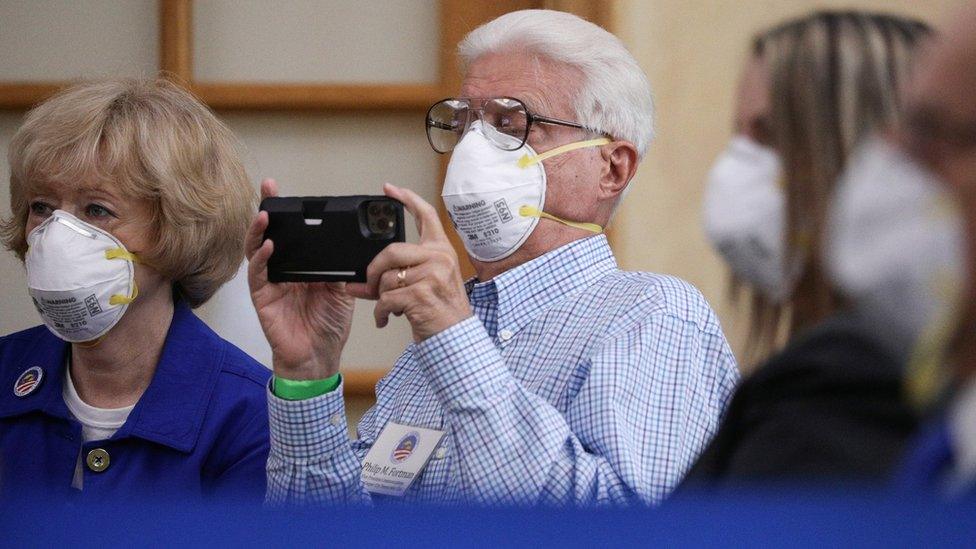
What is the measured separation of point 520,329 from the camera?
1.84 metres

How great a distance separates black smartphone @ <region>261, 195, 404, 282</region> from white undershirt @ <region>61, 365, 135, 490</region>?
0.55m

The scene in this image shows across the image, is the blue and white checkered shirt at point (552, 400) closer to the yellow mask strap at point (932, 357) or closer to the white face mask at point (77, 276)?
the white face mask at point (77, 276)

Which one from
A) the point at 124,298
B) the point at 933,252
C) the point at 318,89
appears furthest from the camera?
the point at 318,89

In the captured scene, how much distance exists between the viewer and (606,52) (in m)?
1.98

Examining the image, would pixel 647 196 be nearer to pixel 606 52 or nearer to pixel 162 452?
pixel 606 52

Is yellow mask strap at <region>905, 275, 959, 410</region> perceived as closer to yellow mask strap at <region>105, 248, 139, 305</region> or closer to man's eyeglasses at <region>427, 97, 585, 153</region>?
man's eyeglasses at <region>427, 97, 585, 153</region>

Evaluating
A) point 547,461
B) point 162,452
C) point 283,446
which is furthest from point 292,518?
point 162,452

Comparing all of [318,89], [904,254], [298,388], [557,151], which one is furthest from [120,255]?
[904,254]

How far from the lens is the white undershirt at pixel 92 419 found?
1981 millimetres

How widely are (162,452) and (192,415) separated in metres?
0.07

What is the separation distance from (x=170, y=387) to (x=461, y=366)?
755mm

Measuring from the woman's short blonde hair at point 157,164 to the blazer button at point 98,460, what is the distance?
1.03ft

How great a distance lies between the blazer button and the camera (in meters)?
1.93

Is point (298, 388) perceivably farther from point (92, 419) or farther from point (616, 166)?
point (616, 166)
